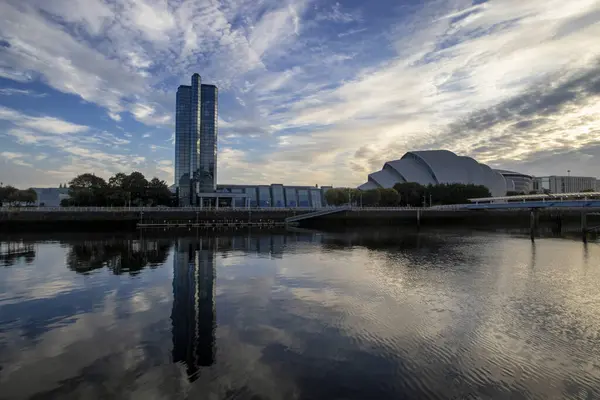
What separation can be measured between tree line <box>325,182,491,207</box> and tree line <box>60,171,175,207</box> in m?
35.6

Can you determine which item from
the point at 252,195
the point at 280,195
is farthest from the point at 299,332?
the point at 280,195

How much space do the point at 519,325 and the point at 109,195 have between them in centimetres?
6189

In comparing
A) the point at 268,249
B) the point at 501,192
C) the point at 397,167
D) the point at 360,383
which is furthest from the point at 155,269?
the point at 501,192

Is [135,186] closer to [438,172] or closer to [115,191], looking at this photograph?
[115,191]

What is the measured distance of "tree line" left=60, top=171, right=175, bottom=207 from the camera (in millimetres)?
60562

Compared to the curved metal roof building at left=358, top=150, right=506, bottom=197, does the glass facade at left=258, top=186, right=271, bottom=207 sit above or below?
below

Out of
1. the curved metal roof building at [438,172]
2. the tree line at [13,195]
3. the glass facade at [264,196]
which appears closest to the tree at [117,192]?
the tree line at [13,195]

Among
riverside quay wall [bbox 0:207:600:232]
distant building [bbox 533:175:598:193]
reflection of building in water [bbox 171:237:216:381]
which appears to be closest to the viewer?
reflection of building in water [bbox 171:237:216:381]

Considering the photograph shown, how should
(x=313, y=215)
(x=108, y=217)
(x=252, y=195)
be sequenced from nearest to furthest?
(x=108, y=217) < (x=313, y=215) < (x=252, y=195)

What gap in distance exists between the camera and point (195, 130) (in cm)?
10488

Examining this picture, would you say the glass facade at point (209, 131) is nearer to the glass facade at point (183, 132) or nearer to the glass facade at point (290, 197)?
the glass facade at point (183, 132)

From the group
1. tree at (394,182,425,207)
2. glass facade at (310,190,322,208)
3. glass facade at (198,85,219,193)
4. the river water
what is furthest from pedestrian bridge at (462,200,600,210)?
glass facade at (198,85,219,193)

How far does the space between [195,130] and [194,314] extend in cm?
10042

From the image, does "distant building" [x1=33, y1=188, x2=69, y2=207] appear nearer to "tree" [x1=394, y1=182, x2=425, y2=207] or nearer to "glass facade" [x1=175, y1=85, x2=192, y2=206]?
"glass facade" [x1=175, y1=85, x2=192, y2=206]
